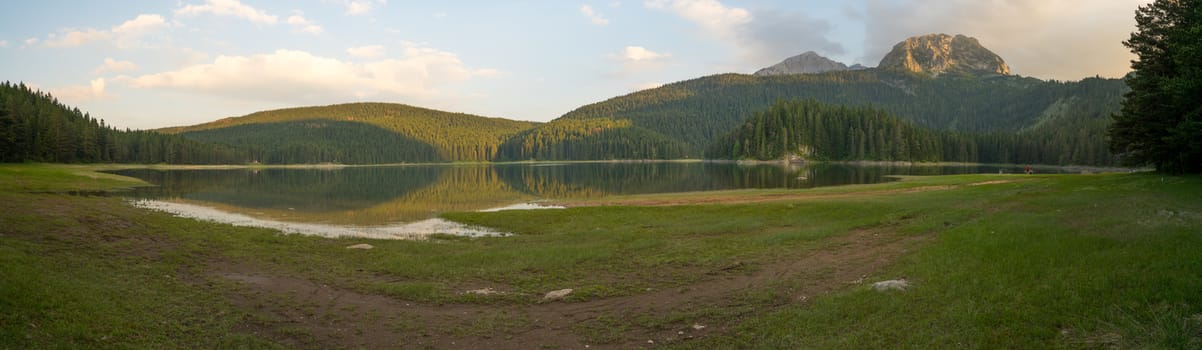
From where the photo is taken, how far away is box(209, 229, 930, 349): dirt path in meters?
12.7

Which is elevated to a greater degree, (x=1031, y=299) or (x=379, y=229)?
(x=1031, y=299)

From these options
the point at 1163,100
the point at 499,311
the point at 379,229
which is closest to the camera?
the point at 499,311

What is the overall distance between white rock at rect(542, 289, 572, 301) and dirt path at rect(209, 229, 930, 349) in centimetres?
57

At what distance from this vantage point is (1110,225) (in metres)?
17.0

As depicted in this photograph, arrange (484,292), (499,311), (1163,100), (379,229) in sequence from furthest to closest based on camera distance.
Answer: (379,229)
(1163,100)
(484,292)
(499,311)

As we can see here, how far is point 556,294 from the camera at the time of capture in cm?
1667

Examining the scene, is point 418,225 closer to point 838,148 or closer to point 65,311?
point 65,311

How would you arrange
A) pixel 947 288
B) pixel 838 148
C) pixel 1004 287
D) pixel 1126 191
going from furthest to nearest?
1. pixel 838 148
2. pixel 1126 191
3. pixel 947 288
4. pixel 1004 287

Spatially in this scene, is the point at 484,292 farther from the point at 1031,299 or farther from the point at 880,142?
the point at 880,142

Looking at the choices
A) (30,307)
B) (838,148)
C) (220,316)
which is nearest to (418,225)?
(220,316)

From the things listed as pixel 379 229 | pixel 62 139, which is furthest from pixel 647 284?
pixel 62 139

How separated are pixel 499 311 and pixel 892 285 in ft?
32.2

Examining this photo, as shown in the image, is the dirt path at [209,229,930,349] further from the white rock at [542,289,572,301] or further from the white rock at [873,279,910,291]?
the white rock at [873,279,910,291]

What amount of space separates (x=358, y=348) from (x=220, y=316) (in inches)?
164
